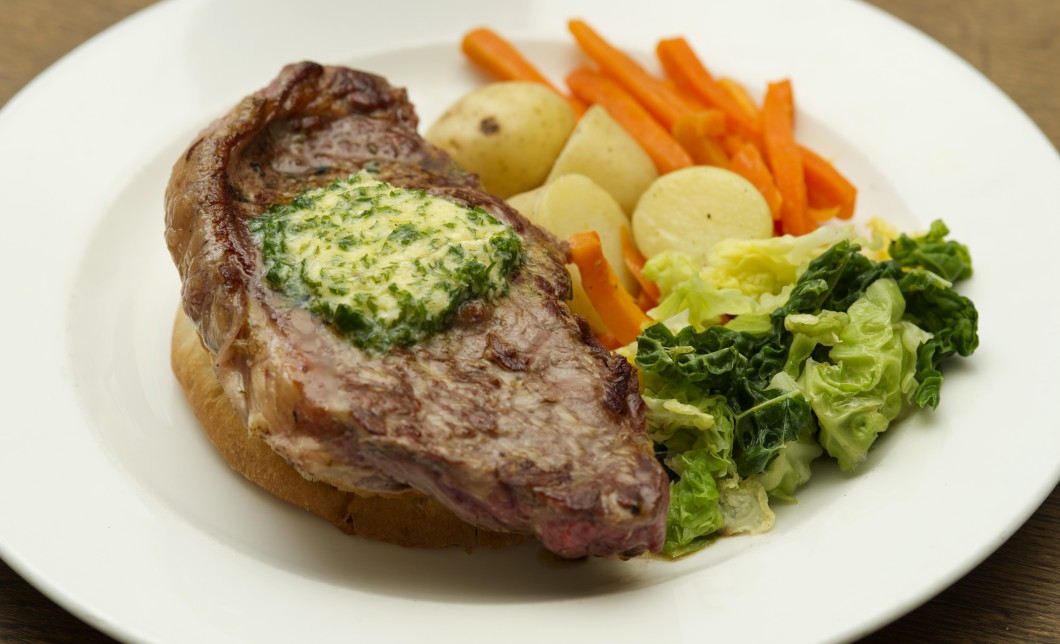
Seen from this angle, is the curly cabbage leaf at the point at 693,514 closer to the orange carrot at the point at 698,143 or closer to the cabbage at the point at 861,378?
the cabbage at the point at 861,378

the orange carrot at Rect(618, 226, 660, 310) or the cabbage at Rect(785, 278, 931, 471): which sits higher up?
the cabbage at Rect(785, 278, 931, 471)

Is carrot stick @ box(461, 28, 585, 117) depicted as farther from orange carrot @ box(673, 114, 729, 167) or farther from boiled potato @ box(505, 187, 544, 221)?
boiled potato @ box(505, 187, 544, 221)

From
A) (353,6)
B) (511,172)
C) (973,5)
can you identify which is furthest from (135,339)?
(973,5)

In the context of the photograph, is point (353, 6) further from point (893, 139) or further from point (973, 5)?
point (973, 5)

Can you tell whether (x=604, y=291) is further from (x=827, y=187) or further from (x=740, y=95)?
(x=740, y=95)

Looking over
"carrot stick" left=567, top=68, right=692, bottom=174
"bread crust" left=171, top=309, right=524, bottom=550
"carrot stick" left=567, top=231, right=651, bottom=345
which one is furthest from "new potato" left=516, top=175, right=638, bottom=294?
"bread crust" left=171, top=309, right=524, bottom=550

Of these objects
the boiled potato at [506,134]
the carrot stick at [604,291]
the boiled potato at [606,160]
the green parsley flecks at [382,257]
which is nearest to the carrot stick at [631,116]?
the boiled potato at [606,160]

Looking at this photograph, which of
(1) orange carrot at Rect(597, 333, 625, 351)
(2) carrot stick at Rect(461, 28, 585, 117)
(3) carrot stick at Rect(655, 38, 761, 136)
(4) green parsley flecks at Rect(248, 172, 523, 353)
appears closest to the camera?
(4) green parsley flecks at Rect(248, 172, 523, 353)
